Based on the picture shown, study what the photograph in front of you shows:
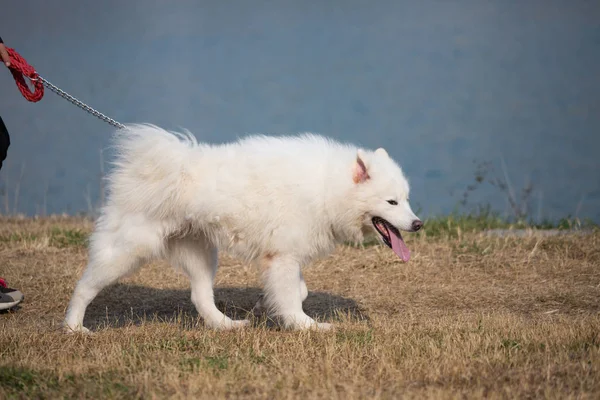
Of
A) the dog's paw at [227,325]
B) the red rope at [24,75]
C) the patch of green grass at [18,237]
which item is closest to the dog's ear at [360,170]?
the dog's paw at [227,325]

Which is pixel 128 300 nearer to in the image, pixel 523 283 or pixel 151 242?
pixel 151 242

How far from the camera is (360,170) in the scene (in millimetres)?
5781

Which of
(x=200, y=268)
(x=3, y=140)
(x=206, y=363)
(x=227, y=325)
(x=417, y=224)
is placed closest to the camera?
(x=206, y=363)

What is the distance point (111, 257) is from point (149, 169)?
749mm

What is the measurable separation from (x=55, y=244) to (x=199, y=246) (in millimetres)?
4159

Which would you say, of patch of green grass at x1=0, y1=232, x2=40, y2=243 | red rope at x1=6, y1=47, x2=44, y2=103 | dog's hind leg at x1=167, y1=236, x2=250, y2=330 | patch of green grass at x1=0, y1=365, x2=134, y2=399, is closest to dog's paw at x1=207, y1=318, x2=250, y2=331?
dog's hind leg at x1=167, y1=236, x2=250, y2=330

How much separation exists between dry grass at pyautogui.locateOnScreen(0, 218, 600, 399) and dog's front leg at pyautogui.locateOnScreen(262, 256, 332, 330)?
16 cm

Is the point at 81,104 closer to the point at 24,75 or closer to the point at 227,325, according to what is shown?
the point at 24,75

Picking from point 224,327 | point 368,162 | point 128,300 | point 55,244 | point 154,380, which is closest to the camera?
point 154,380

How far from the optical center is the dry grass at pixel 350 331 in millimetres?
4184

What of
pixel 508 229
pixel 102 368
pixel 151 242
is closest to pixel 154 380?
pixel 102 368

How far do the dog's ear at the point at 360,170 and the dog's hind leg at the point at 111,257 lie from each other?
163 centimetres

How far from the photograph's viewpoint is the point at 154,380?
14.0 ft

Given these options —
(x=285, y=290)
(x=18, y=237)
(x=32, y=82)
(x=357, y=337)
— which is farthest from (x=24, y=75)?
(x=18, y=237)
